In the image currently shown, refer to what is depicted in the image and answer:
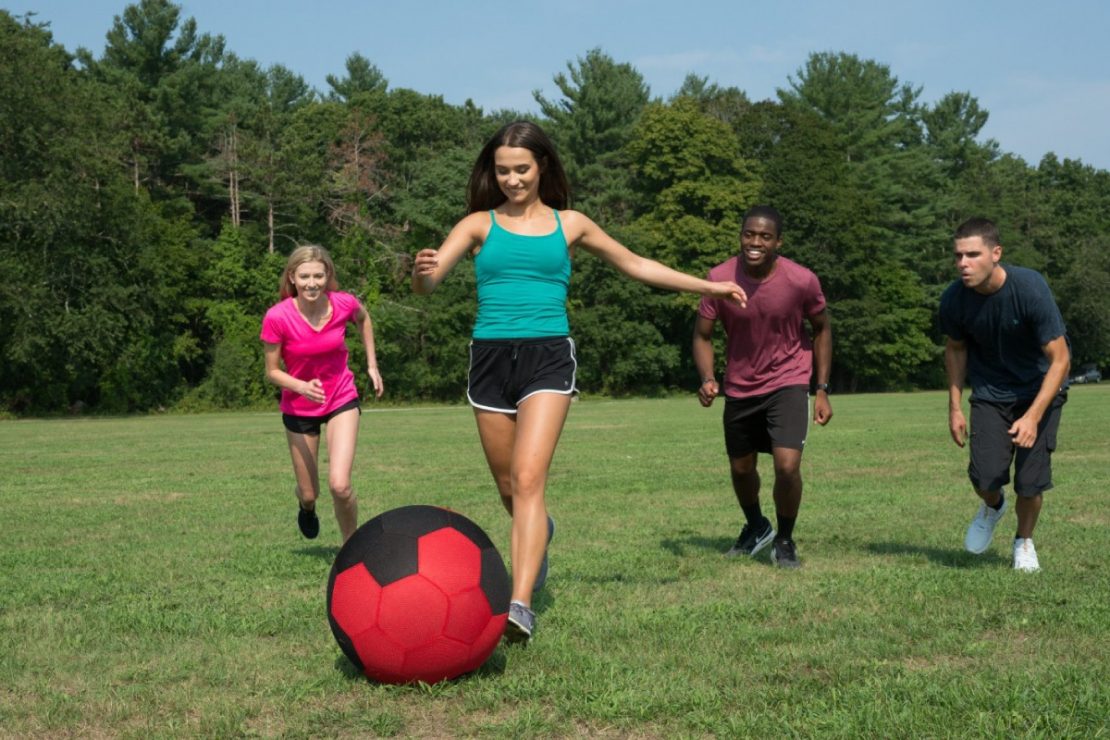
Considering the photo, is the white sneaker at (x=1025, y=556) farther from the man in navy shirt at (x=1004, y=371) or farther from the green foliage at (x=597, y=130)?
the green foliage at (x=597, y=130)

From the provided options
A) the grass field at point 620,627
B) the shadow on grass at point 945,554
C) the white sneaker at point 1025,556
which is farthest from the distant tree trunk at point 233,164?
the white sneaker at point 1025,556

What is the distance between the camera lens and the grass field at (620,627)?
4.32m

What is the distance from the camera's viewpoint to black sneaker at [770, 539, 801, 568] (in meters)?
7.80

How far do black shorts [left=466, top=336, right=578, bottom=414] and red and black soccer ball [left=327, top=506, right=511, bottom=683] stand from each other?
976 millimetres

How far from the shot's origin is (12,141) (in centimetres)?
4316

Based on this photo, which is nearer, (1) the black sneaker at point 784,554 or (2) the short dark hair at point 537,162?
(2) the short dark hair at point 537,162

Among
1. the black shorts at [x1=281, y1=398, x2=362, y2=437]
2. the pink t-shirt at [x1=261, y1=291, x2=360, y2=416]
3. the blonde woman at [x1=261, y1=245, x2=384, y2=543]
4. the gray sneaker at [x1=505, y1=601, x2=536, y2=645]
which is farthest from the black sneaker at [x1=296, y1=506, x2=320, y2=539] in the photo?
the gray sneaker at [x1=505, y1=601, x2=536, y2=645]

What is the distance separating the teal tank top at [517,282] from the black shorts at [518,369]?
5 centimetres

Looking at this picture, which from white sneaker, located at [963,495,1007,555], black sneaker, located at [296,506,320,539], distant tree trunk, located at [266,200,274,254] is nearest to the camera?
white sneaker, located at [963,495,1007,555]

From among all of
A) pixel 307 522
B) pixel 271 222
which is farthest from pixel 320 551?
pixel 271 222

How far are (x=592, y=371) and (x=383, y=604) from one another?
179 ft

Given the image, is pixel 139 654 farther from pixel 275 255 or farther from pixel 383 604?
pixel 275 255

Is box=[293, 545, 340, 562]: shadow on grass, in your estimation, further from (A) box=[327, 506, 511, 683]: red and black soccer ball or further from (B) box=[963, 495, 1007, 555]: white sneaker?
(B) box=[963, 495, 1007, 555]: white sneaker

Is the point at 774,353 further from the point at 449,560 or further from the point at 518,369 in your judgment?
the point at 449,560
